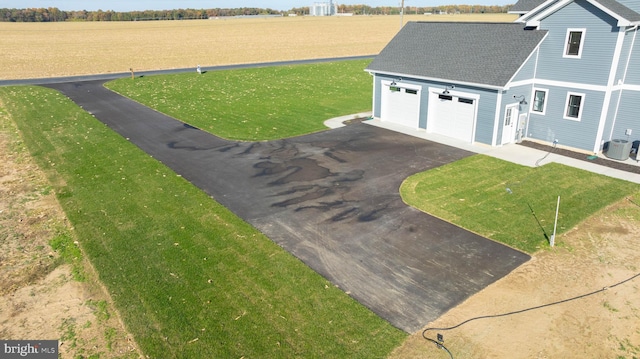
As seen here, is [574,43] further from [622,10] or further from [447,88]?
[447,88]

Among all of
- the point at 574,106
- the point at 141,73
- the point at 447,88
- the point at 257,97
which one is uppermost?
the point at 447,88

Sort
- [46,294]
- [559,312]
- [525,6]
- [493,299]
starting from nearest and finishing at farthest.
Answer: [559,312] < [493,299] < [46,294] < [525,6]

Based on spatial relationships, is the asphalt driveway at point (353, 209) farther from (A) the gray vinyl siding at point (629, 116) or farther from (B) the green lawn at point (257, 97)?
(A) the gray vinyl siding at point (629, 116)

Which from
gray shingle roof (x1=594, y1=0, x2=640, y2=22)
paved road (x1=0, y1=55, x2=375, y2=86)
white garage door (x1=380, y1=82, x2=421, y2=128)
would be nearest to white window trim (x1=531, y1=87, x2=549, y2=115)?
gray shingle roof (x1=594, y1=0, x2=640, y2=22)

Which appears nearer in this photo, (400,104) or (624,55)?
(624,55)

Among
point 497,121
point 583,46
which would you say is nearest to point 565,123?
point 497,121

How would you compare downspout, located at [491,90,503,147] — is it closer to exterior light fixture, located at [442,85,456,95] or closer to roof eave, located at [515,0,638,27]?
exterior light fixture, located at [442,85,456,95]

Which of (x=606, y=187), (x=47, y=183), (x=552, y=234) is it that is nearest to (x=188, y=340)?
(x=552, y=234)

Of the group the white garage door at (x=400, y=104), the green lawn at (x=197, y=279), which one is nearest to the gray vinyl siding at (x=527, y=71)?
the white garage door at (x=400, y=104)
